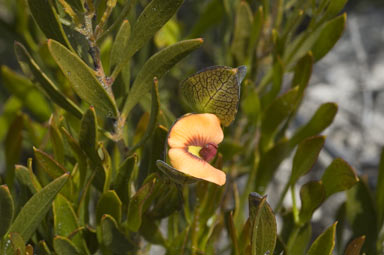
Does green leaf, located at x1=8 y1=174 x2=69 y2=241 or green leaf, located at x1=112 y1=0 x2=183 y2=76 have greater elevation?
green leaf, located at x1=112 y1=0 x2=183 y2=76

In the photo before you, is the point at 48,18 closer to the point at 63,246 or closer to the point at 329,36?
the point at 63,246

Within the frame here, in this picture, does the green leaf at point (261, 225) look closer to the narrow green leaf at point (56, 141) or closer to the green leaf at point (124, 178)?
the green leaf at point (124, 178)

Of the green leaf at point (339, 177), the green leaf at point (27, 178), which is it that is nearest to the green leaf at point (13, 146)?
the green leaf at point (27, 178)

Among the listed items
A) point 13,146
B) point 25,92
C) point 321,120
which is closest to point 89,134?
point 13,146

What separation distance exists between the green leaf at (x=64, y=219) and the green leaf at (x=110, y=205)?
4 cm

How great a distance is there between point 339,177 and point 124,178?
1.08ft

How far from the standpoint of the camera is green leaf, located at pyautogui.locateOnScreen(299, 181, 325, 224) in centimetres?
81

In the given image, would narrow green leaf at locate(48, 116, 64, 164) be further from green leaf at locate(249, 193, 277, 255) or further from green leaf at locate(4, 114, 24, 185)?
green leaf at locate(249, 193, 277, 255)

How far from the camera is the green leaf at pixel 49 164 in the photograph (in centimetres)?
74

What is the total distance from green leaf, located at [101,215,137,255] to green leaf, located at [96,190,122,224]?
2 centimetres

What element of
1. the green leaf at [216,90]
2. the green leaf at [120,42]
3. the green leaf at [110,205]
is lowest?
the green leaf at [110,205]

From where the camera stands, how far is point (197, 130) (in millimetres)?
629

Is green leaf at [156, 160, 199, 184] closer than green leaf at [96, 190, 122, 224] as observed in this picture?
Yes

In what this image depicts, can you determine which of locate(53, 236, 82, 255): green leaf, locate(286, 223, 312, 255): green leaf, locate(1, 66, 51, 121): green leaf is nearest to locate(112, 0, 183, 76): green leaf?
locate(53, 236, 82, 255): green leaf
